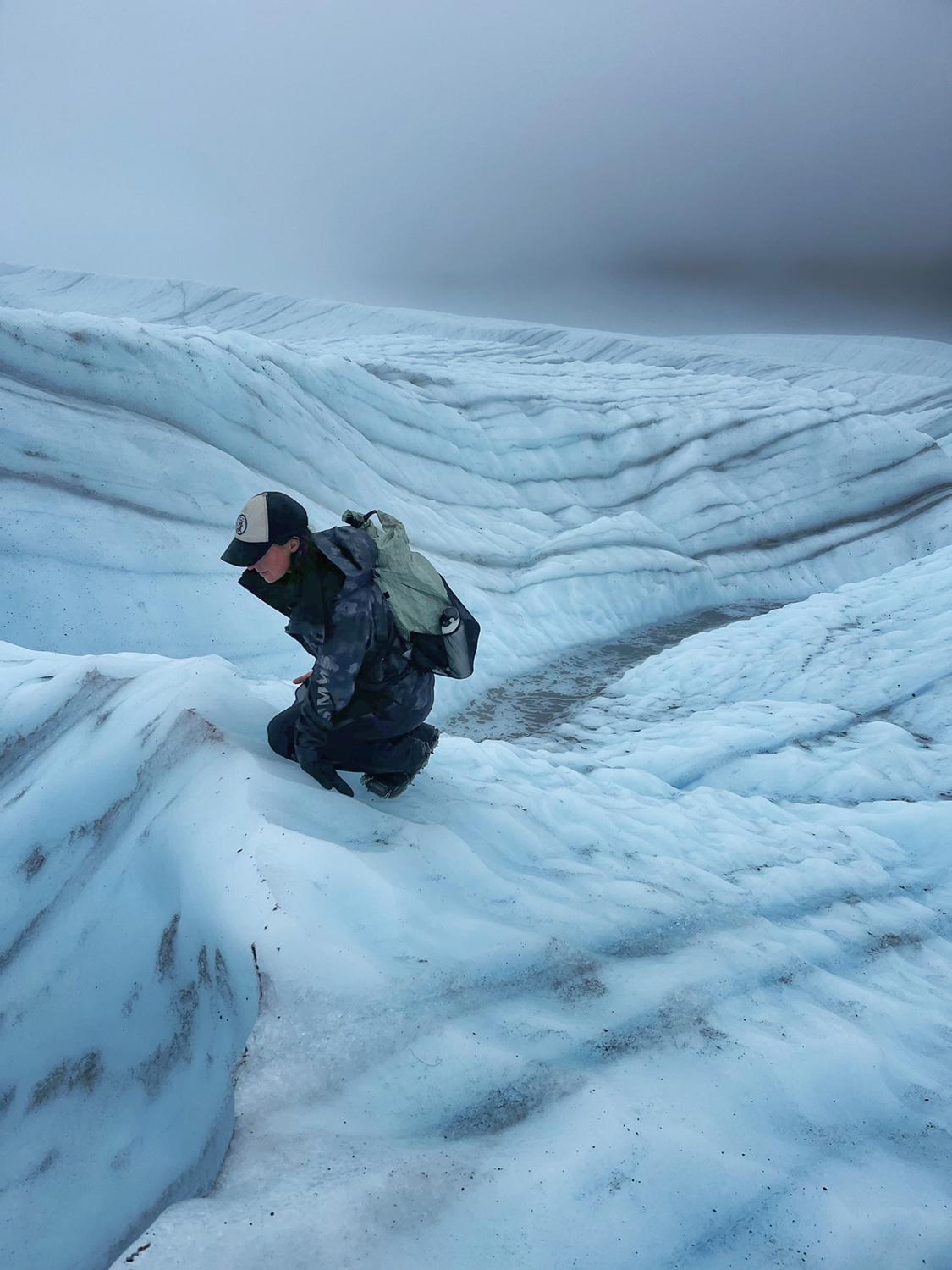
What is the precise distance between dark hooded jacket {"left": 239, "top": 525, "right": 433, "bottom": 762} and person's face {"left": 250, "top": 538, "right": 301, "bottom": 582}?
0.6 inches

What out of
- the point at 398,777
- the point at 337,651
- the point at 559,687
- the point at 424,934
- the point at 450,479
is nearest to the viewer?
the point at 424,934

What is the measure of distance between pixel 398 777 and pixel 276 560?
0.74m

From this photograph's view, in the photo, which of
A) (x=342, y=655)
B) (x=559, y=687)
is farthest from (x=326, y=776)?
(x=559, y=687)

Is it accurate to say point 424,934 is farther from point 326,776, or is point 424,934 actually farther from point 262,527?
point 262,527

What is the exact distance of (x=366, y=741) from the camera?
1.98 meters

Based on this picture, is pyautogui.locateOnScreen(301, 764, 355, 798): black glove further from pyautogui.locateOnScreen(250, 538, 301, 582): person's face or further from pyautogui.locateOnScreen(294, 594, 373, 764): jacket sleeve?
pyautogui.locateOnScreen(250, 538, 301, 582): person's face

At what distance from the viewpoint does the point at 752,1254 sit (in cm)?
120

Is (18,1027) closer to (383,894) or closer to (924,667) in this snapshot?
(383,894)

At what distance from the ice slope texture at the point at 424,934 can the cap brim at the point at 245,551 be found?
49cm

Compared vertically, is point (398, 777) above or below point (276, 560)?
below

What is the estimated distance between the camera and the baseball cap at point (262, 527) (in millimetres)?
1609

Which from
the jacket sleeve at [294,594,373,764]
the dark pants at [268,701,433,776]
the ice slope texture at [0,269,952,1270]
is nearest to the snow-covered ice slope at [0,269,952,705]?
the ice slope texture at [0,269,952,1270]

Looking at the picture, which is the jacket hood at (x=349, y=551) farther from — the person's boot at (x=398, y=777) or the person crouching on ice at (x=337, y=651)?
the person's boot at (x=398, y=777)

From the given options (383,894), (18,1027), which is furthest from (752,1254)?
(18,1027)
